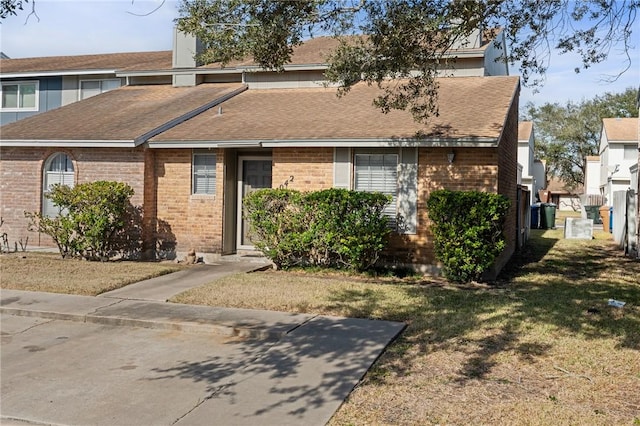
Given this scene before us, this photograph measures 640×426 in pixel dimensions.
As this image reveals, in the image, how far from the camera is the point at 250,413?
5.29 m

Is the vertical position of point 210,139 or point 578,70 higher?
point 578,70

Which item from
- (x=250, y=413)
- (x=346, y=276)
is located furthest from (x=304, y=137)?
(x=250, y=413)

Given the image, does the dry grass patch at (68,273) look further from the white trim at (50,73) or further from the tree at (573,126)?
the tree at (573,126)

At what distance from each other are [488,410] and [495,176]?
7382 millimetres

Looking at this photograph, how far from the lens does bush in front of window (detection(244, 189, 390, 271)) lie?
464 inches

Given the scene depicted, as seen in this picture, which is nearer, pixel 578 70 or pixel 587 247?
pixel 578 70

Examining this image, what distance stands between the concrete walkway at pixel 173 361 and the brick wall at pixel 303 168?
4667 mm

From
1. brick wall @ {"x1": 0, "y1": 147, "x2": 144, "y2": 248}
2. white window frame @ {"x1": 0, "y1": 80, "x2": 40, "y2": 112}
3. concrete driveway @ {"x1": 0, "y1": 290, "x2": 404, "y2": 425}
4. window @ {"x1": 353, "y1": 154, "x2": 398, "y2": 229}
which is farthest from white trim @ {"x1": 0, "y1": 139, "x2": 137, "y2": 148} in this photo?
white window frame @ {"x1": 0, "y1": 80, "x2": 40, "y2": 112}

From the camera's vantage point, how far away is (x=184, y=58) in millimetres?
19406

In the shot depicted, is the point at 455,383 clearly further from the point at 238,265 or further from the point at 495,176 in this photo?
the point at 238,265

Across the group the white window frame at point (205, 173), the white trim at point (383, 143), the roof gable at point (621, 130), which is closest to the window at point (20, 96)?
the white window frame at point (205, 173)

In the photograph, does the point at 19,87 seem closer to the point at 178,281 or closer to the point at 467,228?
the point at 178,281

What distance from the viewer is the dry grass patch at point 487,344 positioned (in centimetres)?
533

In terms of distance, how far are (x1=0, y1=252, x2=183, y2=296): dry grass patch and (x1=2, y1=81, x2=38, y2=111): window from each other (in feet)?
39.6
